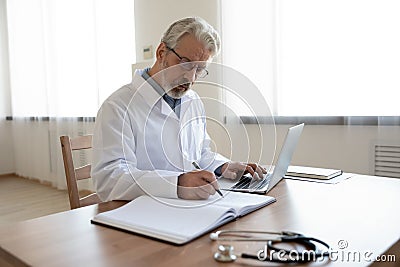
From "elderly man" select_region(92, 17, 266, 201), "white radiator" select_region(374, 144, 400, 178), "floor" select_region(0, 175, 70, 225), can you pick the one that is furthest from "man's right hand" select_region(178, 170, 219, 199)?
"floor" select_region(0, 175, 70, 225)

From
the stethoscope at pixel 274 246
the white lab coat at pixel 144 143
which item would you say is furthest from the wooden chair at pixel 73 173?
the stethoscope at pixel 274 246

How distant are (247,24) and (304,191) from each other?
169 centimetres

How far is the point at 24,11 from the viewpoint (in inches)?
182

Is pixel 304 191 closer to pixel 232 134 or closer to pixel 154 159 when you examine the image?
pixel 154 159

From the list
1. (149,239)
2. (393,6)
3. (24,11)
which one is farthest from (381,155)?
(24,11)

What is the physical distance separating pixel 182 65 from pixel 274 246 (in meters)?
0.78

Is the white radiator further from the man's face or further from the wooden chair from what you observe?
the wooden chair

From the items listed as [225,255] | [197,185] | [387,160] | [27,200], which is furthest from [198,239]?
[27,200]

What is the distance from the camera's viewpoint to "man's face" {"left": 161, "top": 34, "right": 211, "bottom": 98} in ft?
4.00

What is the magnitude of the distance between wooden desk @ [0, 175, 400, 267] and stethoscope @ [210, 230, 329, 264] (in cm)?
2

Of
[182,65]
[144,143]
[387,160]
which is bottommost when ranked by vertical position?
[387,160]

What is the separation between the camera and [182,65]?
4.13ft

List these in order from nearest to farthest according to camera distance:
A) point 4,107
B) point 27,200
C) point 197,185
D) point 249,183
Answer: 1. point 197,185
2. point 249,183
3. point 27,200
4. point 4,107

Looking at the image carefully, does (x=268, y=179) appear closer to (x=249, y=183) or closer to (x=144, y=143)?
(x=249, y=183)
